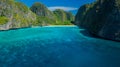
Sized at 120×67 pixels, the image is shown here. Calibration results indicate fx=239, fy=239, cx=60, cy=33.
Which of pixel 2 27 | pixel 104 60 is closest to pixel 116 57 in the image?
pixel 104 60

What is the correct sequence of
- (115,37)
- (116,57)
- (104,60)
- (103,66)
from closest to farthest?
(103,66), (104,60), (116,57), (115,37)

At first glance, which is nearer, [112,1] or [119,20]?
[119,20]

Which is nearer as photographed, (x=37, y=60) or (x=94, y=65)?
(x=94, y=65)

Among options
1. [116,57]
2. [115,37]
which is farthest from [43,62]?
[115,37]

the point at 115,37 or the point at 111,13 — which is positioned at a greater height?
the point at 111,13

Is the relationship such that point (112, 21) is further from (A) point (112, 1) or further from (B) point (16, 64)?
(B) point (16, 64)

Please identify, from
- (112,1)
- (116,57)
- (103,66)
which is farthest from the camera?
(112,1)

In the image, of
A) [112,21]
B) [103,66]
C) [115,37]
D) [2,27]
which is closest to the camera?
[103,66]

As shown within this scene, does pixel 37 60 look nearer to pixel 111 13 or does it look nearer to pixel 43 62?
pixel 43 62

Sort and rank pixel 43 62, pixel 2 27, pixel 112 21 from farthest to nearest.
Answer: pixel 2 27 < pixel 112 21 < pixel 43 62
